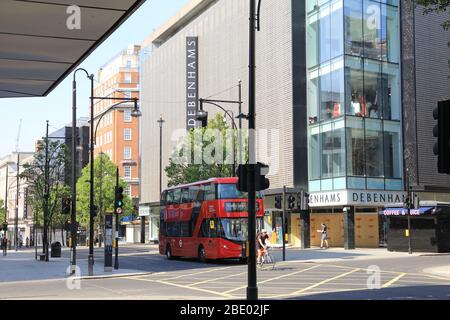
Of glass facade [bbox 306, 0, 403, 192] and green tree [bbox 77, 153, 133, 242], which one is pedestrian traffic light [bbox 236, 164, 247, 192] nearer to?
glass facade [bbox 306, 0, 403, 192]

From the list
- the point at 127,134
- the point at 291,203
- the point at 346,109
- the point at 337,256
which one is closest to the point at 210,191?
the point at 291,203

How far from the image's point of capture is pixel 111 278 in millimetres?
24562

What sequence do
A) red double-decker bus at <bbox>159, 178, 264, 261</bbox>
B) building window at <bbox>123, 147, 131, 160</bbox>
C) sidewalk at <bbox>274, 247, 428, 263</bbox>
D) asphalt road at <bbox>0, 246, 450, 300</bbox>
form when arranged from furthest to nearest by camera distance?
building window at <bbox>123, 147, 131, 160</bbox>
sidewalk at <bbox>274, 247, 428, 263</bbox>
red double-decker bus at <bbox>159, 178, 264, 261</bbox>
asphalt road at <bbox>0, 246, 450, 300</bbox>

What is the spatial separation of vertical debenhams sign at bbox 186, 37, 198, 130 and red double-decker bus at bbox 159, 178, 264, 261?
105ft

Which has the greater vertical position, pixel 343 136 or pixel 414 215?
pixel 343 136

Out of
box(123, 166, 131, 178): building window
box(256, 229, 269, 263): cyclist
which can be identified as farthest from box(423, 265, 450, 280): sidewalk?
box(123, 166, 131, 178): building window

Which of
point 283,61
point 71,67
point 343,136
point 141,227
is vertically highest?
point 283,61

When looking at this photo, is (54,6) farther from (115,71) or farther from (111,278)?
(115,71)

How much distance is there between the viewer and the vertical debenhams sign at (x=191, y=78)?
68.4 meters

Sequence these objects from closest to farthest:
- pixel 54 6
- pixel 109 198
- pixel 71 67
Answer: pixel 54 6
pixel 71 67
pixel 109 198

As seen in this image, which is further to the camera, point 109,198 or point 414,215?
point 109,198

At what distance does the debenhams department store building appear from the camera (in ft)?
155
